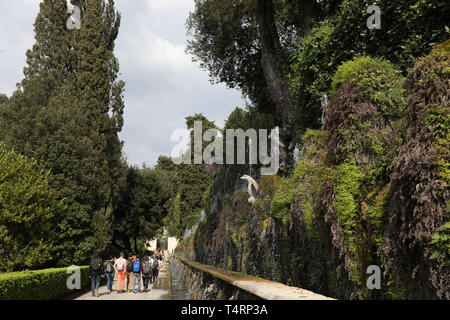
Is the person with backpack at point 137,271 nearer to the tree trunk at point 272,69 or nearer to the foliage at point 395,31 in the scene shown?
the tree trunk at point 272,69

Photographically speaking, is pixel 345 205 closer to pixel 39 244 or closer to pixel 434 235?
pixel 434 235

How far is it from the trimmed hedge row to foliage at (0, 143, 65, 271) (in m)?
1.48

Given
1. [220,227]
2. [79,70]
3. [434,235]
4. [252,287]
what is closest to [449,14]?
[434,235]

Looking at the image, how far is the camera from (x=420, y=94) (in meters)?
5.39

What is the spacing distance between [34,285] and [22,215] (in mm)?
3832

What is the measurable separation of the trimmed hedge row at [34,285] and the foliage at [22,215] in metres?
1.48

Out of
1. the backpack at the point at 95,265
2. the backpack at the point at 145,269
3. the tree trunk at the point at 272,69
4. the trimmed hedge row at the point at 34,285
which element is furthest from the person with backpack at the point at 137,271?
the tree trunk at the point at 272,69

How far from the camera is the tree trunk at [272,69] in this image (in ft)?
57.1

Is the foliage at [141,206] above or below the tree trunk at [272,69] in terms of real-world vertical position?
below

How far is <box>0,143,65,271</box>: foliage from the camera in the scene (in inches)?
608

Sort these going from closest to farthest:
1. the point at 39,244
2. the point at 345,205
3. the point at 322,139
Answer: the point at 345,205 → the point at 322,139 → the point at 39,244

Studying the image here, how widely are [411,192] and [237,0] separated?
19227 millimetres

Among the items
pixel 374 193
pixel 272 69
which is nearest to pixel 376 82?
pixel 374 193

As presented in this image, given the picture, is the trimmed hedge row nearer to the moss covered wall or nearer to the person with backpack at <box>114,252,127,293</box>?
the person with backpack at <box>114,252,127,293</box>
